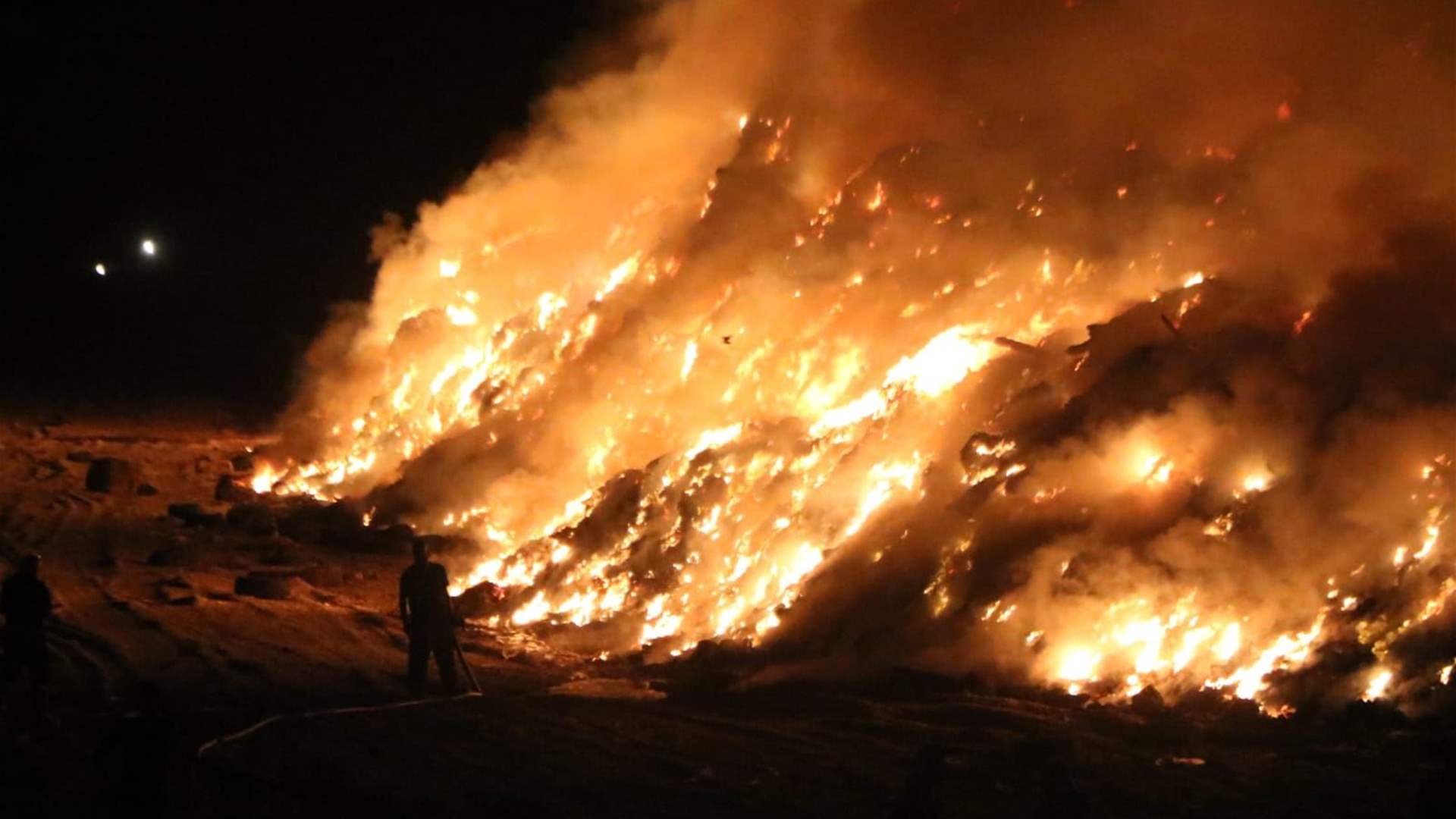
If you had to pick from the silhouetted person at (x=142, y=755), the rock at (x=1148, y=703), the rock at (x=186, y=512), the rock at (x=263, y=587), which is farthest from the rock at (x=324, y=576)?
the rock at (x=1148, y=703)

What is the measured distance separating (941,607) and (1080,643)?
4.37 ft

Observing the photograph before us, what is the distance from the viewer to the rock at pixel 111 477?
18547mm

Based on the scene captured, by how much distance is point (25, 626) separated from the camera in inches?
340

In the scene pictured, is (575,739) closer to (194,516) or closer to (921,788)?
(921,788)

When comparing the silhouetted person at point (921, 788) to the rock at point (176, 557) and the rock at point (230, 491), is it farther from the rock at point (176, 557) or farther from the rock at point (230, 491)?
the rock at point (230, 491)

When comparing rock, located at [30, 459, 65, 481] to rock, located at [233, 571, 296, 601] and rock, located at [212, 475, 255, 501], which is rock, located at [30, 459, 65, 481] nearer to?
rock, located at [212, 475, 255, 501]

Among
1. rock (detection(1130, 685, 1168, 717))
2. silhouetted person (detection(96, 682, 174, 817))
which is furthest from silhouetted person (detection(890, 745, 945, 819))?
rock (detection(1130, 685, 1168, 717))

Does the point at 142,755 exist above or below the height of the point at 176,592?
below

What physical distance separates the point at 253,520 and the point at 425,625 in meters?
7.75

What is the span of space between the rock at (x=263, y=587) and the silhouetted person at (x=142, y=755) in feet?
22.8

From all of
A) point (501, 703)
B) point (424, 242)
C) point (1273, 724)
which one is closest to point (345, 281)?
point (424, 242)

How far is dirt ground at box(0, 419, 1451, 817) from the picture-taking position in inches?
311

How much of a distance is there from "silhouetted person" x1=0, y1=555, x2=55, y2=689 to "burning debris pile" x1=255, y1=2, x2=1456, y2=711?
565cm

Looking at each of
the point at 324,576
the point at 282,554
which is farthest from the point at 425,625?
the point at 282,554
